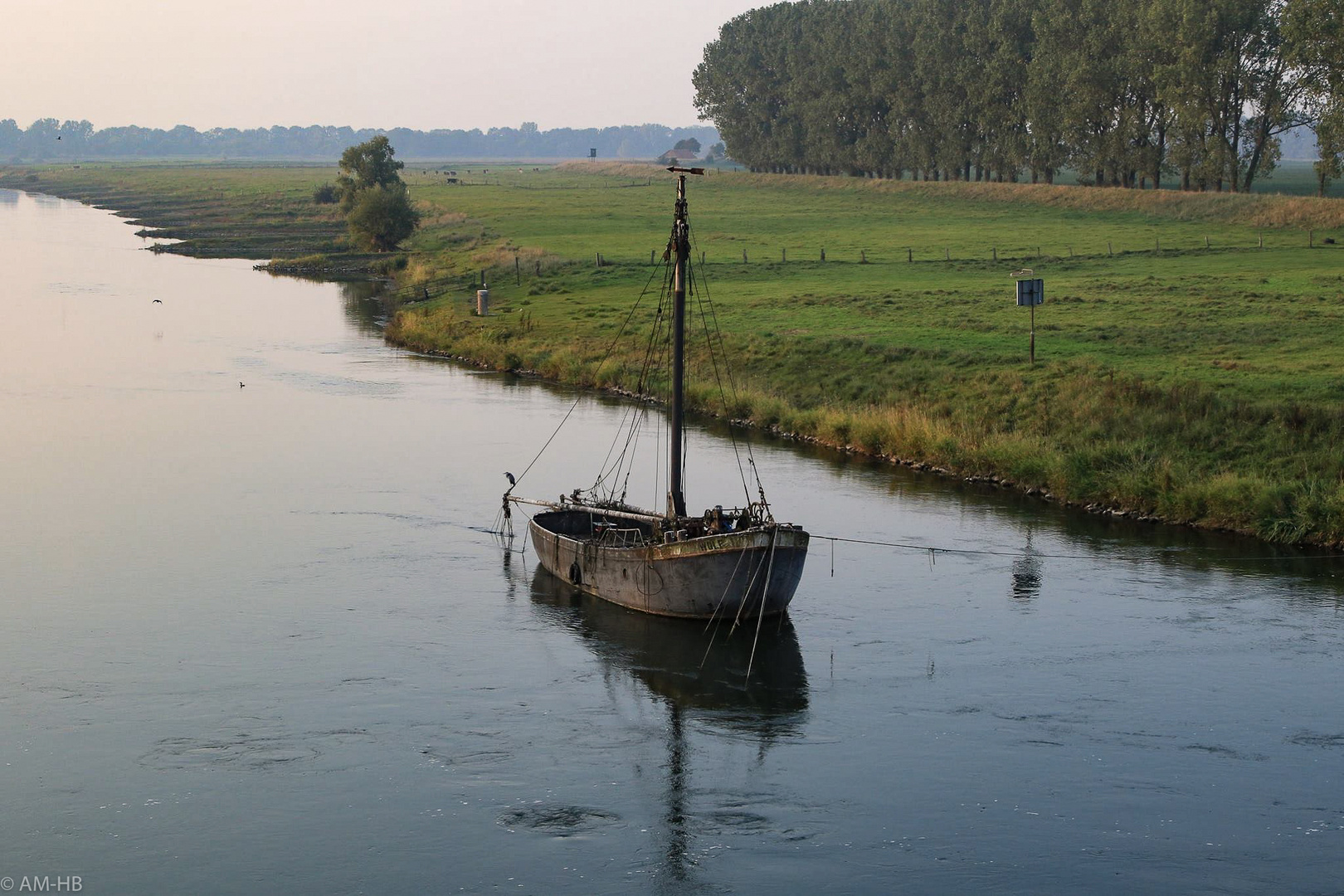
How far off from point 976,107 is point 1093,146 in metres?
16.9

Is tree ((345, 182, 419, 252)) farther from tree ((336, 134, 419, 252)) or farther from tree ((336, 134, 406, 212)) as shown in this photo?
tree ((336, 134, 406, 212))

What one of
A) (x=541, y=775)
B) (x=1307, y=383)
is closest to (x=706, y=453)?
(x=1307, y=383)

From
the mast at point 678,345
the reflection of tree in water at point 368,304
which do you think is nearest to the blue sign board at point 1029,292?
the mast at point 678,345

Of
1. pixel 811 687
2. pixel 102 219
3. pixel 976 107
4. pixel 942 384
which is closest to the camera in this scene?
pixel 811 687

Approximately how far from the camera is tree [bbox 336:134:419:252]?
4611 inches

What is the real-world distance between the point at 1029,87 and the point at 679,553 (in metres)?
105

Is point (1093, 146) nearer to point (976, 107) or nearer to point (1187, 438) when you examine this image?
point (976, 107)

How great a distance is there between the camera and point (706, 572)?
3098cm

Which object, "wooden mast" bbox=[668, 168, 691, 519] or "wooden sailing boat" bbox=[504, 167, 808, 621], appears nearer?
"wooden sailing boat" bbox=[504, 167, 808, 621]

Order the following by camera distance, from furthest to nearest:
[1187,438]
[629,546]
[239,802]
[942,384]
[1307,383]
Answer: [942,384]
[1307,383]
[1187,438]
[629,546]
[239,802]

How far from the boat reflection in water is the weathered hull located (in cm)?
40

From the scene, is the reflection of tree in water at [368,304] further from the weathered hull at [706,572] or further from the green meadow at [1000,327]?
the weathered hull at [706,572]

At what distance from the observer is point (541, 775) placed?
2425cm

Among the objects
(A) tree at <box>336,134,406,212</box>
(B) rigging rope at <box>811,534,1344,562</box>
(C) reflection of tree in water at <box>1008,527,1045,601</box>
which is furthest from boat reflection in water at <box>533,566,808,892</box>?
(A) tree at <box>336,134,406,212</box>
